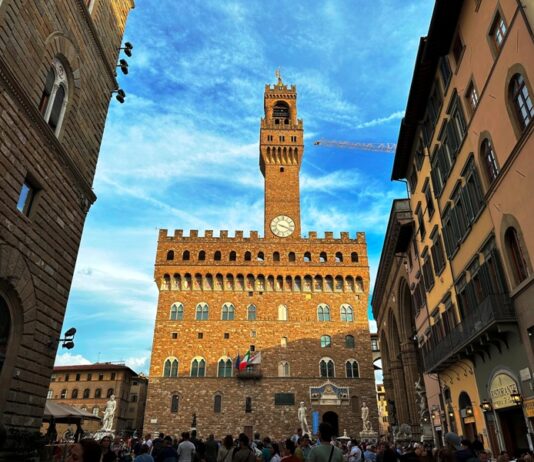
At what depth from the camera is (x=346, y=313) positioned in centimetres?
3919

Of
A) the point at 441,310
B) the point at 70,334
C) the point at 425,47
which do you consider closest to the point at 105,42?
the point at 70,334

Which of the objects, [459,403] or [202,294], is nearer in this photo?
[459,403]

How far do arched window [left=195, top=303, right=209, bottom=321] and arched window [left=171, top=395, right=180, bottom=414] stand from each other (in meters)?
6.72

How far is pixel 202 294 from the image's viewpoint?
39.5 m

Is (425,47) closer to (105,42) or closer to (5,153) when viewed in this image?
(105,42)

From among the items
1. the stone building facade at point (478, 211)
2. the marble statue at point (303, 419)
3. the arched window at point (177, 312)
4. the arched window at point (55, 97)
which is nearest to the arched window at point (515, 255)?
the stone building facade at point (478, 211)

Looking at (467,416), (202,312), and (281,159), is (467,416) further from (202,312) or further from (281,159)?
(281,159)

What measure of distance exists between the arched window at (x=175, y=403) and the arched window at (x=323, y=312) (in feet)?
45.8

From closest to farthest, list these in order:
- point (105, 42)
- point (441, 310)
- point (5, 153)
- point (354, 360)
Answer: point (5, 153), point (105, 42), point (441, 310), point (354, 360)

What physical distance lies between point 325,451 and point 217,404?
32.9m

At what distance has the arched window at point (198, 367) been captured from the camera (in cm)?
3659

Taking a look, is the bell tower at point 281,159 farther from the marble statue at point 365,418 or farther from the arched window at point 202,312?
the marble statue at point 365,418

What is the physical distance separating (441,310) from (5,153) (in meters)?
17.0

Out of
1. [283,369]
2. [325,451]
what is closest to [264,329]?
[283,369]
